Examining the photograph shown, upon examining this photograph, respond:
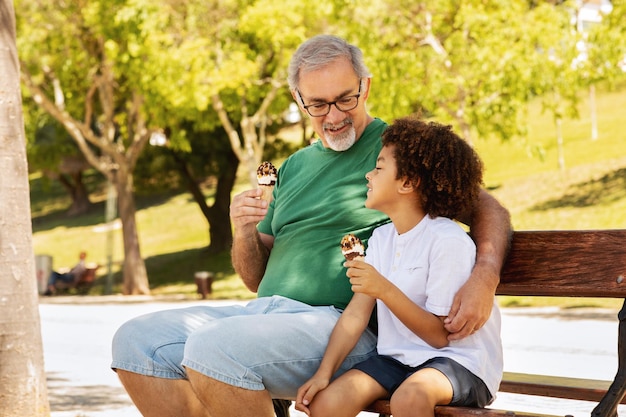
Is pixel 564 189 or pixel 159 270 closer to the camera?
pixel 564 189

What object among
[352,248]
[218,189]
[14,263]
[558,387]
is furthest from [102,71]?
[352,248]

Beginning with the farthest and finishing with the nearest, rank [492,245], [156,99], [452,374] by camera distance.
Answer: [156,99] → [492,245] → [452,374]

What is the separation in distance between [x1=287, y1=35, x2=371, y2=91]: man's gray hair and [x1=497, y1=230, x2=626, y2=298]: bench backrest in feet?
3.11

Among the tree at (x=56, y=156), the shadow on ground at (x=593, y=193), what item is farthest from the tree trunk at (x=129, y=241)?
the shadow on ground at (x=593, y=193)

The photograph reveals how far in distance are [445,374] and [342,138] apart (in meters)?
1.15

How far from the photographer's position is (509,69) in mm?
17391

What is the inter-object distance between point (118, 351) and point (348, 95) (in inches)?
52.6

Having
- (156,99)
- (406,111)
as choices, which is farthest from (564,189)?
(156,99)

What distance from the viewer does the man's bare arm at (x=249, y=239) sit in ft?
13.1

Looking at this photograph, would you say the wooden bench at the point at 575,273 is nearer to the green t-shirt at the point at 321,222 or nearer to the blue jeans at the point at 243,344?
the blue jeans at the point at 243,344

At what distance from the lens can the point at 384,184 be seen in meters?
3.75

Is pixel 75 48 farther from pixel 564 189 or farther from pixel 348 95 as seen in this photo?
pixel 348 95

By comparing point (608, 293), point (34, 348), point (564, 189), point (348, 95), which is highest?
point (348, 95)

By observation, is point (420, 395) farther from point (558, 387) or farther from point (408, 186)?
point (558, 387)
